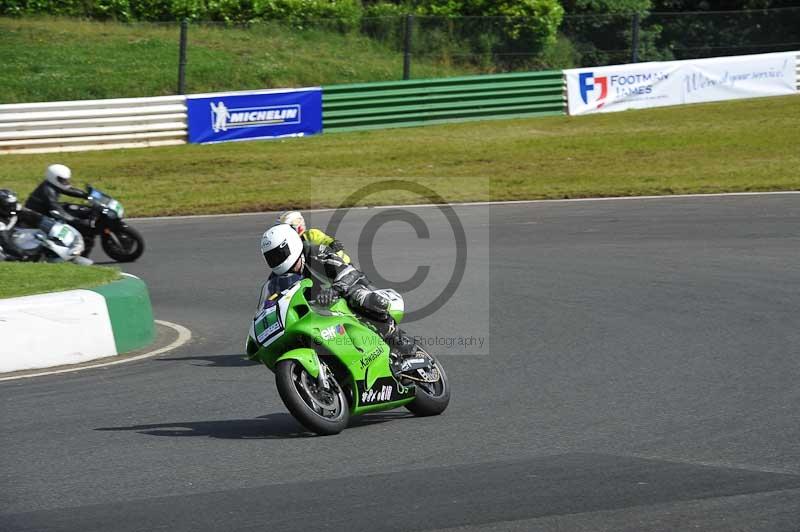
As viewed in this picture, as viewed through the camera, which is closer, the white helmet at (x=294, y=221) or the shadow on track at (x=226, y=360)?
the white helmet at (x=294, y=221)

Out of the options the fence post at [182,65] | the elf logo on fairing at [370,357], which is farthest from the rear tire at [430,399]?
the fence post at [182,65]

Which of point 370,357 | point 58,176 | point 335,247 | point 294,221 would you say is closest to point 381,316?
point 370,357

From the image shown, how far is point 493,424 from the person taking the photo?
24.7ft

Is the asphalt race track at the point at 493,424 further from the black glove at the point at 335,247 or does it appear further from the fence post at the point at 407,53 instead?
the fence post at the point at 407,53

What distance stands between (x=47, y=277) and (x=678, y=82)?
905 inches

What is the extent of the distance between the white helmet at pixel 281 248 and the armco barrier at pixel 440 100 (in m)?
20.6

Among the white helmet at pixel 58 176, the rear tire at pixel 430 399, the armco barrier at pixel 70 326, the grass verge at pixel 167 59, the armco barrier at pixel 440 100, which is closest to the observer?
the rear tire at pixel 430 399

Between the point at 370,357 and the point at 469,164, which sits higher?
the point at 469,164

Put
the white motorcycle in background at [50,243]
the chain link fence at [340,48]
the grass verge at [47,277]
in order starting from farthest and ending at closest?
the chain link fence at [340,48], the white motorcycle in background at [50,243], the grass verge at [47,277]

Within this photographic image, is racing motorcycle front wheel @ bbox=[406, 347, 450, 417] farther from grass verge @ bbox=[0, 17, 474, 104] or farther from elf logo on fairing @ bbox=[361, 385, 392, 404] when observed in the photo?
grass verge @ bbox=[0, 17, 474, 104]

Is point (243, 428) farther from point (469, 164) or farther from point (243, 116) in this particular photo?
point (243, 116)

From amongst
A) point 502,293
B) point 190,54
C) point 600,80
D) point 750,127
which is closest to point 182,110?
point 190,54

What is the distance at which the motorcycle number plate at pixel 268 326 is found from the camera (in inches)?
286

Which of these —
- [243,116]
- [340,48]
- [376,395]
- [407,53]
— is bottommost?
[376,395]
